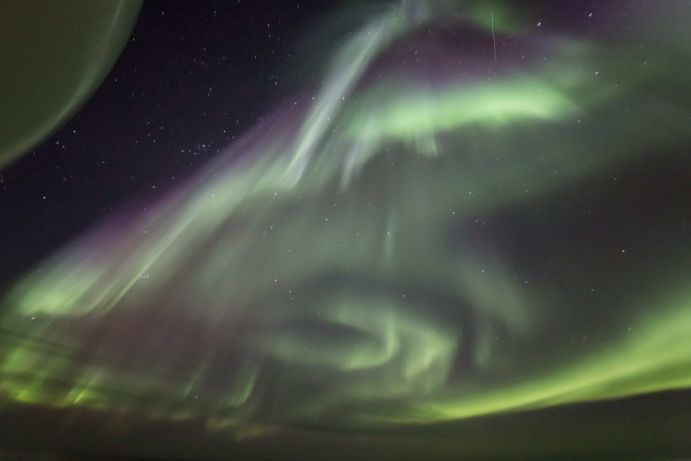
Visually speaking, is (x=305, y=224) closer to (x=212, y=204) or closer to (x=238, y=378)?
(x=212, y=204)

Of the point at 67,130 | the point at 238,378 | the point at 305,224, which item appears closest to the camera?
the point at 67,130

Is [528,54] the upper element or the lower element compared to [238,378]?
upper

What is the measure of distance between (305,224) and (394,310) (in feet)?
0.47

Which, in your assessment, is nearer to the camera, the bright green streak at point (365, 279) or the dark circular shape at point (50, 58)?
the dark circular shape at point (50, 58)

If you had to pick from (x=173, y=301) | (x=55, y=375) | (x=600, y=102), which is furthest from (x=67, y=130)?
(x=600, y=102)

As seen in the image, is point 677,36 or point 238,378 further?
point 238,378

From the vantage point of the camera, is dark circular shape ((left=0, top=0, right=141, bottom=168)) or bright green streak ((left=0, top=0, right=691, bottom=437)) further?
bright green streak ((left=0, top=0, right=691, bottom=437))

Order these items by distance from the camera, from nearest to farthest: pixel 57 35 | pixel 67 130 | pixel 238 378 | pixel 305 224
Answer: pixel 57 35 → pixel 67 130 → pixel 305 224 → pixel 238 378

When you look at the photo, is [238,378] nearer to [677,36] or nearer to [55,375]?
[55,375]

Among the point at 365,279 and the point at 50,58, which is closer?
the point at 50,58

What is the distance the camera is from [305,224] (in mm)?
641

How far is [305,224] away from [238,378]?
22 centimetres

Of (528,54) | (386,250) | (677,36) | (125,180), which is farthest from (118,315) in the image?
(677,36)

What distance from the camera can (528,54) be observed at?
0.55 meters
